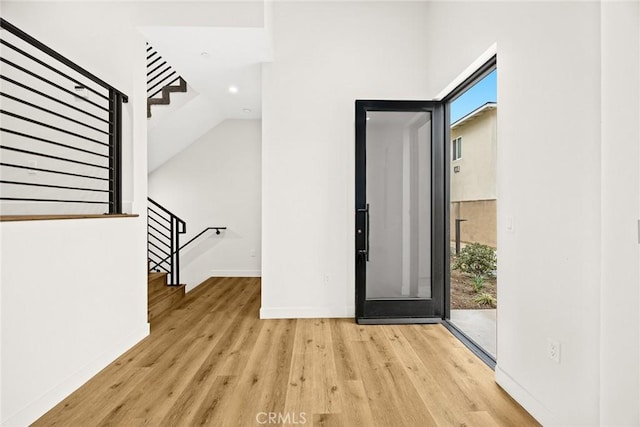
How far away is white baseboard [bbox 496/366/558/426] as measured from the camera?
1757mm

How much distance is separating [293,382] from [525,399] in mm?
1337

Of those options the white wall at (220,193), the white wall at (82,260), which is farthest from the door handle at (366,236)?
the white wall at (220,193)

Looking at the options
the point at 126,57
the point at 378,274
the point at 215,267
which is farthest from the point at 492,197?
the point at 215,267

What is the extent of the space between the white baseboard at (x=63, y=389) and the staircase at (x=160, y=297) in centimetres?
78

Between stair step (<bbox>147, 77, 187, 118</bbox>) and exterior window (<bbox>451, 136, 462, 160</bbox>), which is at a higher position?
stair step (<bbox>147, 77, 187, 118</bbox>)

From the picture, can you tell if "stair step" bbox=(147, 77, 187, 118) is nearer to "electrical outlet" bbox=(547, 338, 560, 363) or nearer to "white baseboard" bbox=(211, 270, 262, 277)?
"white baseboard" bbox=(211, 270, 262, 277)

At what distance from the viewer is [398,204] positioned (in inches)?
139

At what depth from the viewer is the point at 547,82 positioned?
1761 mm

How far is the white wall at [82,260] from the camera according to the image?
177 cm

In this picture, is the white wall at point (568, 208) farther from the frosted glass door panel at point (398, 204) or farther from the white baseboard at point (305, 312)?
the white baseboard at point (305, 312)

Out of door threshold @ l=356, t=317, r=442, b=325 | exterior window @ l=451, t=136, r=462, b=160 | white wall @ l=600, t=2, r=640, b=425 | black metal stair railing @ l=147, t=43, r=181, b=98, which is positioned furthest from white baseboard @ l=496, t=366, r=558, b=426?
black metal stair railing @ l=147, t=43, r=181, b=98

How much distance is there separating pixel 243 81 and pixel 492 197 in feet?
10.3

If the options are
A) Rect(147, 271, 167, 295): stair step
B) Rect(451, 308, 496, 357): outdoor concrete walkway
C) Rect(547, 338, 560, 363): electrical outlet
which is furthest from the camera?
Rect(147, 271, 167, 295): stair step

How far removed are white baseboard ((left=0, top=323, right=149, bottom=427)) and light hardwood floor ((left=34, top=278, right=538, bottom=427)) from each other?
0.14 ft
